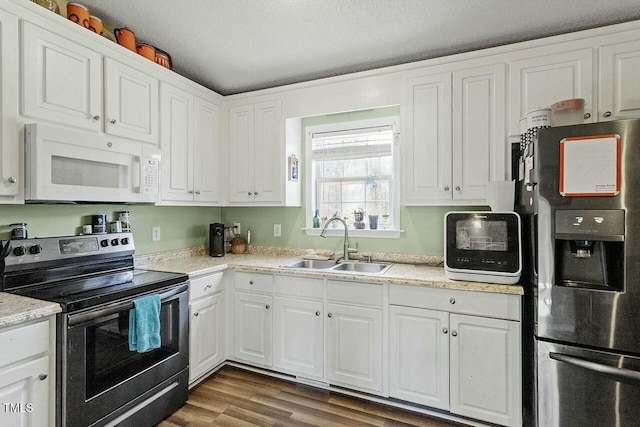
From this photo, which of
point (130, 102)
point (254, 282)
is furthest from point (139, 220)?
point (254, 282)

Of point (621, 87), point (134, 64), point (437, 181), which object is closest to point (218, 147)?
point (134, 64)

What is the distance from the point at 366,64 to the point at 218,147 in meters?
1.50

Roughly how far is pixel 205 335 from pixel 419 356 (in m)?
1.54

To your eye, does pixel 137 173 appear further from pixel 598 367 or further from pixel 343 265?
pixel 598 367

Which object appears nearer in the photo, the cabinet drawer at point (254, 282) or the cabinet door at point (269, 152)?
the cabinet drawer at point (254, 282)

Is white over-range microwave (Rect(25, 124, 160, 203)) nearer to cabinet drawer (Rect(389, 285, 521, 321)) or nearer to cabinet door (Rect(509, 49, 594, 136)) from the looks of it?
cabinet drawer (Rect(389, 285, 521, 321))

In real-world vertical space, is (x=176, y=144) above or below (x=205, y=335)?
above

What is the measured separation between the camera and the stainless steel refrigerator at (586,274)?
1.51m

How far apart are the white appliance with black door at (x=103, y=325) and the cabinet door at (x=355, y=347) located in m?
1.00

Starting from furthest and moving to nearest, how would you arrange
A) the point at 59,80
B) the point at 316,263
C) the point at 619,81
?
1. the point at 316,263
2. the point at 619,81
3. the point at 59,80

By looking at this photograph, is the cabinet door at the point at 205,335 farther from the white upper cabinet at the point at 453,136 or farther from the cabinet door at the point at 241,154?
the white upper cabinet at the point at 453,136

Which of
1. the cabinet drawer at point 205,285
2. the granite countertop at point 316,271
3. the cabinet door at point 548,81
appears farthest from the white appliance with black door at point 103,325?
the cabinet door at point 548,81

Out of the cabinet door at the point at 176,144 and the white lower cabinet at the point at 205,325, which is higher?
the cabinet door at the point at 176,144

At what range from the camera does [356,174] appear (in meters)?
3.06
